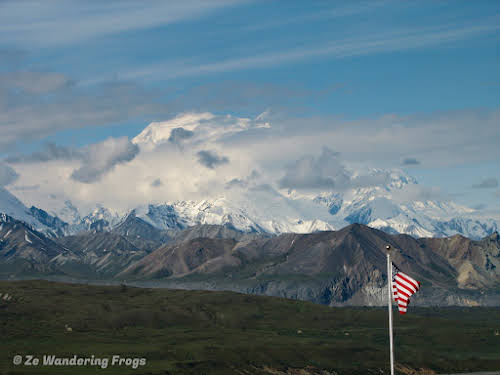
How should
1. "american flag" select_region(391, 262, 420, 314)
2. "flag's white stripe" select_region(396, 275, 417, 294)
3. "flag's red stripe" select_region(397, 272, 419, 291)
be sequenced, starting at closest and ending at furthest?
"flag's red stripe" select_region(397, 272, 419, 291) < "flag's white stripe" select_region(396, 275, 417, 294) < "american flag" select_region(391, 262, 420, 314)

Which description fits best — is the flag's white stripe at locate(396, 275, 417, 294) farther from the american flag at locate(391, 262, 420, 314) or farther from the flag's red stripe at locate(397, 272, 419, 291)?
the flag's red stripe at locate(397, 272, 419, 291)

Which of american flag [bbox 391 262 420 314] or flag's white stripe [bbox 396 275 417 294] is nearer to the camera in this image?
flag's white stripe [bbox 396 275 417 294]

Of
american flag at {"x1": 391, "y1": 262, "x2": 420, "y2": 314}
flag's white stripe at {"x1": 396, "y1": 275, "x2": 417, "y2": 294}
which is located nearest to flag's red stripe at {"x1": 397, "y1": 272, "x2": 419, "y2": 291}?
american flag at {"x1": 391, "y1": 262, "x2": 420, "y2": 314}

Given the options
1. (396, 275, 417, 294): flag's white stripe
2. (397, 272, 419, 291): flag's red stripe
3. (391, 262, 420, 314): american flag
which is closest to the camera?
(397, 272, 419, 291): flag's red stripe

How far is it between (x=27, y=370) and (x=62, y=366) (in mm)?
13110

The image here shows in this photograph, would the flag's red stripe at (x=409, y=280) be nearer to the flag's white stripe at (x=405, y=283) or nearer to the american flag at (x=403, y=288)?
the american flag at (x=403, y=288)

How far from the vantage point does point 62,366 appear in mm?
194000

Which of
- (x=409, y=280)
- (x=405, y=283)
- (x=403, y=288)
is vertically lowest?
(x=403, y=288)

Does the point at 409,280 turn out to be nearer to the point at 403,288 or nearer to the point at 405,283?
the point at 405,283

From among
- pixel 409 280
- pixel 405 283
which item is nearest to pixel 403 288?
pixel 405 283

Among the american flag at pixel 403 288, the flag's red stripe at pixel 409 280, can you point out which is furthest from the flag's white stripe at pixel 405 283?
the flag's red stripe at pixel 409 280

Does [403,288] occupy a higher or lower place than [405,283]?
lower

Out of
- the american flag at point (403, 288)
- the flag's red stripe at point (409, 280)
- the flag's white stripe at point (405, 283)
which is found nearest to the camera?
the flag's red stripe at point (409, 280)

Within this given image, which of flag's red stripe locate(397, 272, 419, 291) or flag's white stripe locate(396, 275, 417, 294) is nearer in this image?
flag's red stripe locate(397, 272, 419, 291)
